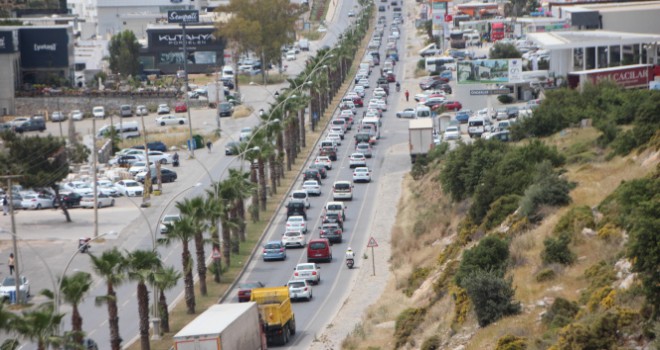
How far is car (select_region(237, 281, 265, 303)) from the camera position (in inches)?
2275

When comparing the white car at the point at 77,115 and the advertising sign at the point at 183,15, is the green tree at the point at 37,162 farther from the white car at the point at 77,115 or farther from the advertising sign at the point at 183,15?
the advertising sign at the point at 183,15

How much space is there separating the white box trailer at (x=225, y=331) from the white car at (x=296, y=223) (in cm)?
2663

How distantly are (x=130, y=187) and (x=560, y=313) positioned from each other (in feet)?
201

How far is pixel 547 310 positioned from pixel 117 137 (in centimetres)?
8265

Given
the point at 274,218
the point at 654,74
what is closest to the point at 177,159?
the point at 274,218

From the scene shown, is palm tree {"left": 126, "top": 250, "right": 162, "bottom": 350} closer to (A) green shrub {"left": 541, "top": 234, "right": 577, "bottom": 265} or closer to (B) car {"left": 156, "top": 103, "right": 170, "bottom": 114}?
(A) green shrub {"left": 541, "top": 234, "right": 577, "bottom": 265}

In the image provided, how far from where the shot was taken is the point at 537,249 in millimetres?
47625

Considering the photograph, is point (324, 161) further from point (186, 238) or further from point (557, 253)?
point (557, 253)

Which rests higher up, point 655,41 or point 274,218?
point 655,41

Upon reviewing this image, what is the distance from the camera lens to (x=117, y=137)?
11812 cm

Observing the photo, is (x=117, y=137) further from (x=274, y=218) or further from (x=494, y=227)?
(x=494, y=227)

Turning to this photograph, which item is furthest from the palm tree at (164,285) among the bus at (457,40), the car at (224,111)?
the bus at (457,40)

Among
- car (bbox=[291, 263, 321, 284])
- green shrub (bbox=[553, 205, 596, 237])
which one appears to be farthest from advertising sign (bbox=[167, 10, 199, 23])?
green shrub (bbox=[553, 205, 596, 237])

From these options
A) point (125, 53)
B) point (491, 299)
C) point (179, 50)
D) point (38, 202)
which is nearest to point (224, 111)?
point (125, 53)
